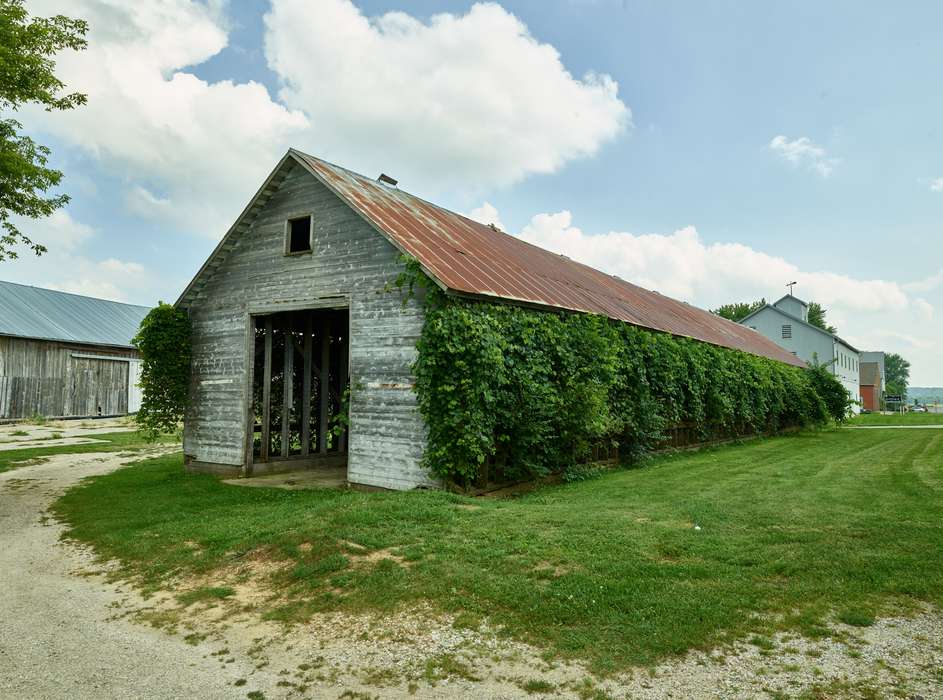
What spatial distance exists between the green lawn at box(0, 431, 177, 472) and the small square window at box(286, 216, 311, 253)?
833cm

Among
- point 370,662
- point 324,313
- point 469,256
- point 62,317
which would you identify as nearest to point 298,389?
point 324,313

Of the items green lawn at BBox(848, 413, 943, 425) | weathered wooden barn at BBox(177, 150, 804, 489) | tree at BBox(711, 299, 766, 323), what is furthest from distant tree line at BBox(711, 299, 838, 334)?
weathered wooden barn at BBox(177, 150, 804, 489)

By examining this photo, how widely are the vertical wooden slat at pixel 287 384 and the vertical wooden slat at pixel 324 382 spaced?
896 millimetres

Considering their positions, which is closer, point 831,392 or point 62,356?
point 831,392

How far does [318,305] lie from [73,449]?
12.3 metres

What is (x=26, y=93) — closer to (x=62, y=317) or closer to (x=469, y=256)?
(x=469, y=256)

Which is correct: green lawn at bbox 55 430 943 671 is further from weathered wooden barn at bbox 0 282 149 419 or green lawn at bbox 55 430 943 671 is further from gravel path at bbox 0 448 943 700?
weathered wooden barn at bbox 0 282 149 419

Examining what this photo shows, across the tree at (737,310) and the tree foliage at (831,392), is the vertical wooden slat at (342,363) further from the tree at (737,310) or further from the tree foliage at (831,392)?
the tree at (737,310)

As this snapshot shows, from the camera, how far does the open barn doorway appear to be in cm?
1478

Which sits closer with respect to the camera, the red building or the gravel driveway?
the gravel driveway

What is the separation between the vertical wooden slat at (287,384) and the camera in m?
15.2

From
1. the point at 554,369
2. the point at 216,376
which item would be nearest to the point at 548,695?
the point at 554,369

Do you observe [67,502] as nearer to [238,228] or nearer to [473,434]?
[238,228]

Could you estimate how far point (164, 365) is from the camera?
47.9ft
